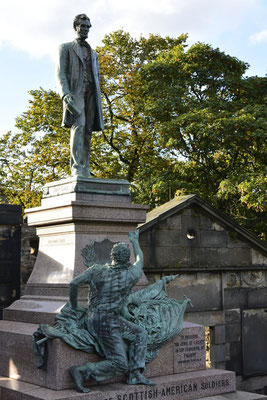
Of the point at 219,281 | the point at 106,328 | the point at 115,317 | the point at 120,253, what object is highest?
the point at 120,253

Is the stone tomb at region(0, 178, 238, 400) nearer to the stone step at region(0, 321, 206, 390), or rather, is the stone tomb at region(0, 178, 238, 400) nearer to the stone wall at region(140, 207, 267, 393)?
the stone step at region(0, 321, 206, 390)

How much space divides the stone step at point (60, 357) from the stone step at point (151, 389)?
4.3 inches

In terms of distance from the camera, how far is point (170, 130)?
16797mm

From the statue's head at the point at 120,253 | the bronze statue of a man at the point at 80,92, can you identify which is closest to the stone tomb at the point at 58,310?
the bronze statue of a man at the point at 80,92

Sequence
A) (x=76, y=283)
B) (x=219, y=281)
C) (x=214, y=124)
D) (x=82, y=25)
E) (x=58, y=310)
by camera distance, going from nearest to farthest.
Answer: (x=76, y=283) < (x=58, y=310) < (x=82, y=25) < (x=219, y=281) < (x=214, y=124)

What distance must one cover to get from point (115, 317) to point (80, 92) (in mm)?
3318

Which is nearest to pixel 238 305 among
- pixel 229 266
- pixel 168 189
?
pixel 229 266

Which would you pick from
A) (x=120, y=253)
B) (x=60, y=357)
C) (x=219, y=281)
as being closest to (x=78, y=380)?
(x=60, y=357)

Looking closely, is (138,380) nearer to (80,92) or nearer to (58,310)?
(58,310)

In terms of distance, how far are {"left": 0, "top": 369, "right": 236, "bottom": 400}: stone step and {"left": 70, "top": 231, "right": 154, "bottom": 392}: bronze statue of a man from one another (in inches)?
5.6

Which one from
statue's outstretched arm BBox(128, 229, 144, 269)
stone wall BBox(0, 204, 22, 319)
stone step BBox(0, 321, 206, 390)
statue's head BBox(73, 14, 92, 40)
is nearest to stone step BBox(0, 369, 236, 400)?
stone step BBox(0, 321, 206, 390)

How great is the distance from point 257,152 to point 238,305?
167 inches

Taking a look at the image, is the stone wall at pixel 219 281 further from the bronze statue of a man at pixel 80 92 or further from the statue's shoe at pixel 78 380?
the statue's shoe at pixel 78 380

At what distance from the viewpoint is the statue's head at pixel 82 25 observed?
878cm
